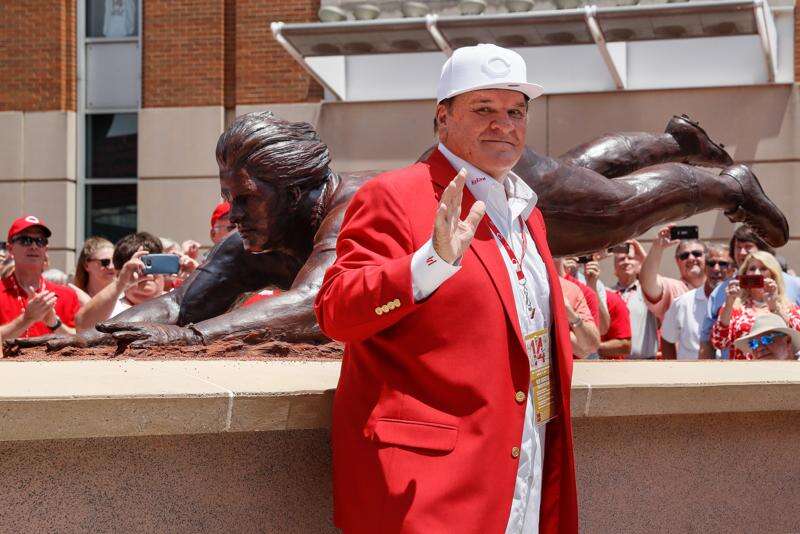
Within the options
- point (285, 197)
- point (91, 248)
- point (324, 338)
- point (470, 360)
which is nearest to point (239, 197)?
point (285, 197)

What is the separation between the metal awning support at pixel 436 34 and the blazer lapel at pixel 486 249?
9.62m

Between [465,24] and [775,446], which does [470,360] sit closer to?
[775,446]

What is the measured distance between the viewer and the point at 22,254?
19.5ft

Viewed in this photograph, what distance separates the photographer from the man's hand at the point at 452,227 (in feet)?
7.60

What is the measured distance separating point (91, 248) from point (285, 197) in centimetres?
296

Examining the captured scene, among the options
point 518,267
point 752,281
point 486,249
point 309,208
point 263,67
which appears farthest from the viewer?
point 263,67

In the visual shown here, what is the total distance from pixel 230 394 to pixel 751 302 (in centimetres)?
→ 418

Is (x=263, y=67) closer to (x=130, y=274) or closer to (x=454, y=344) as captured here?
(x=130, y=274)

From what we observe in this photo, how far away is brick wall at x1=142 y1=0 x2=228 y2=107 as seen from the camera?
13914 mm

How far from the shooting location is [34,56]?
1445 centimetres

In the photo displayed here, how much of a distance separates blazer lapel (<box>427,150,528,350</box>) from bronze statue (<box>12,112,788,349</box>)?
130 cm

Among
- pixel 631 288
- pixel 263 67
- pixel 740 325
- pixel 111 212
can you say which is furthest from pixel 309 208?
pixel 111 212

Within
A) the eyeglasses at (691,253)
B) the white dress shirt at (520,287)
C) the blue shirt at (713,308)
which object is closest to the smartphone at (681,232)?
the blue shirt at (713,308)

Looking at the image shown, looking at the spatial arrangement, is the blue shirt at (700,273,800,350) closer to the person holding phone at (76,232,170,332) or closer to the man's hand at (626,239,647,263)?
the man's hand at (626,239,647,263)
